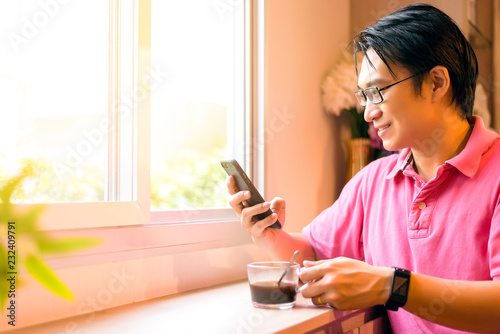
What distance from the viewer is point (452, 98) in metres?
1.22

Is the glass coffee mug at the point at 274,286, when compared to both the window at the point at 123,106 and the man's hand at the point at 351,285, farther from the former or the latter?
the window at the point at 123,106

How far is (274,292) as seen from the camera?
1.04 metres

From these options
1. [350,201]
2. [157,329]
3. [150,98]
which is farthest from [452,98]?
[157,329]

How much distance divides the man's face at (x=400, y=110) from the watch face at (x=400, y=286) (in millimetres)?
369

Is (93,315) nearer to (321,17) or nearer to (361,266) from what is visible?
(361,266)

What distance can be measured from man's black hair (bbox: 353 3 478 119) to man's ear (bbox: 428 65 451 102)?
0.01 meters

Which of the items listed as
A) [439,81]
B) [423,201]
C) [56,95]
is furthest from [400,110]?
[56,95]

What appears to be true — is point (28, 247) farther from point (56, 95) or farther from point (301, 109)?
point (301, 109)

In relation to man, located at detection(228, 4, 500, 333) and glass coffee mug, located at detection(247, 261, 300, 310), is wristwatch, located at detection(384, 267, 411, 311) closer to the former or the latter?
man, located at detection(228, 4, 500, 333)

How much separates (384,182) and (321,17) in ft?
3.05

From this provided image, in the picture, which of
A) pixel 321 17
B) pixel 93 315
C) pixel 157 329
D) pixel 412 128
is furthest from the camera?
pixel 321 17

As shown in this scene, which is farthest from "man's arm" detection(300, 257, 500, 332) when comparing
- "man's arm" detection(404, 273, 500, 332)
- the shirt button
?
the shirt button

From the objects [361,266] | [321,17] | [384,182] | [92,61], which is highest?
[321,17]

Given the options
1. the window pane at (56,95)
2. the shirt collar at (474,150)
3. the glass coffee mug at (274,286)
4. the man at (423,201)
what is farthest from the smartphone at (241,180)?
the shirt collar at (474,150)
